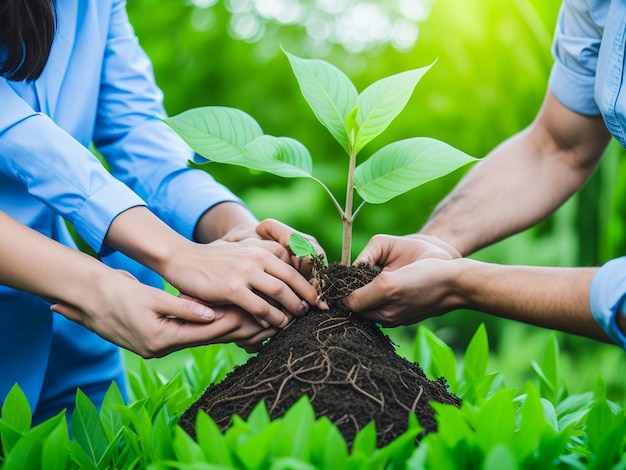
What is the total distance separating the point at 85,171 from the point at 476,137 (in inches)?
128

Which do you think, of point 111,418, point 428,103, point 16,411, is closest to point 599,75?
point 111,418

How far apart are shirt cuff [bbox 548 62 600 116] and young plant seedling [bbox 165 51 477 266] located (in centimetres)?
55

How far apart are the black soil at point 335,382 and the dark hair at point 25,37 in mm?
665

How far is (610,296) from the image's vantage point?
1.04 m

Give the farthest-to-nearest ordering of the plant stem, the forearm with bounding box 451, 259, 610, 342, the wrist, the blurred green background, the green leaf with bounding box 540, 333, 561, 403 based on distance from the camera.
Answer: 1. the blurred green background
2. the green leaf with bounding box 540, 333, 561, 403
3. the plant stem
4. the wrist
5. the forearm with bounding box 451, 259, 610, 342

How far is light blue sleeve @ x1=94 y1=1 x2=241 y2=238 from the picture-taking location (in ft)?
5.22

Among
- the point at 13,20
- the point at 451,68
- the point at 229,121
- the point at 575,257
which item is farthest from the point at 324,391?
the point at 451,68

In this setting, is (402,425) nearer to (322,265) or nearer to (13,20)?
(322,265)

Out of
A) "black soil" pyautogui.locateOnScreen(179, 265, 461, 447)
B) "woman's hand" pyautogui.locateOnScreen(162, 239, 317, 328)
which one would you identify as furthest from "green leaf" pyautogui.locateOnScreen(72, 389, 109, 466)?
"woman's hand" pyautogui.locateOnScreen(162, 239, 317, 328)

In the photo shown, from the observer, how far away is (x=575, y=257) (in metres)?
3.63

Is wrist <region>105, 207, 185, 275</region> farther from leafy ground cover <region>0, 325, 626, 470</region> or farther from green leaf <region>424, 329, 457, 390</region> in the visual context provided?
green leaf <region>424, 329, 457, 390</region>

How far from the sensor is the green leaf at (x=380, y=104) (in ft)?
4.32

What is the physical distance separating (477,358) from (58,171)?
38.2 inches

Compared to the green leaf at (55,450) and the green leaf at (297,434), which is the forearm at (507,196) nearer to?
the green leaf at (297,434)
